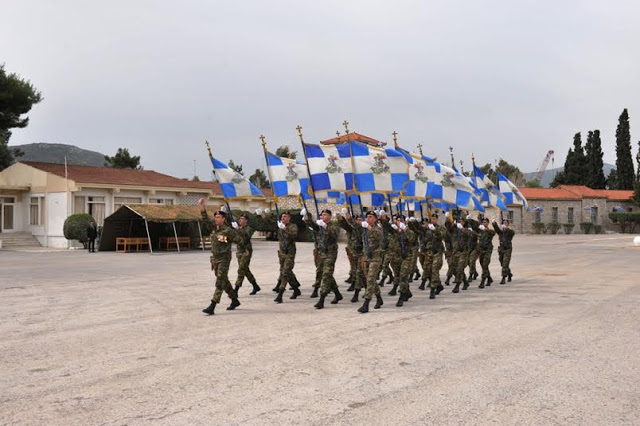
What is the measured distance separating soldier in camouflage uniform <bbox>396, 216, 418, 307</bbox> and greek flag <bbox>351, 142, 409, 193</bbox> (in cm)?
83

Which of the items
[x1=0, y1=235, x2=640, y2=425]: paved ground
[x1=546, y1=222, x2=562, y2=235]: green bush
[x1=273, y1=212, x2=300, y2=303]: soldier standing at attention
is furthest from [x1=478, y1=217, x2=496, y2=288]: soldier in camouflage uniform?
[x1=546, y1=222, x2=562, y2=235]: green bush

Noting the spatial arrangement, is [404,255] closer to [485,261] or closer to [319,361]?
[485,261]

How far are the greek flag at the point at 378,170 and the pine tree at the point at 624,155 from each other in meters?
65.3

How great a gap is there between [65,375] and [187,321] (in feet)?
10.2

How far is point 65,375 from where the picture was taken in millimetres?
5855

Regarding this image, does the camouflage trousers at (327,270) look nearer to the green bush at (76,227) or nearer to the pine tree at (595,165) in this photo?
the green bush at (76,227)

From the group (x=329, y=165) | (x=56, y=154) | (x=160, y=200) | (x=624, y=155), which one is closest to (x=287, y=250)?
(x=329, y=165)

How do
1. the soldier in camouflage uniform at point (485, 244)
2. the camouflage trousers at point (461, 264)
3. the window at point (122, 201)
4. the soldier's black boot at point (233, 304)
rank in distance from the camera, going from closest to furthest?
1. the soldier's black boot at point (233, 304)
2. the camouflage trousers at point (461, 264)
3. the soldier in camouflage uniform at point (485, 244)
4. the window at point (122, 201)

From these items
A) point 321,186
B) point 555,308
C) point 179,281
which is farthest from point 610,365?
point 179,281

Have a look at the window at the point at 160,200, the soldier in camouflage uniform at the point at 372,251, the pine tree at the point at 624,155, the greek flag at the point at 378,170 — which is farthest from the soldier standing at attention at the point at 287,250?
the pine tree at the point at 624,155

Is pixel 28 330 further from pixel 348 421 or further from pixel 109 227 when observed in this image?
pixel 109 227

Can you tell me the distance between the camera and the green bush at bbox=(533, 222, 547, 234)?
188 ft

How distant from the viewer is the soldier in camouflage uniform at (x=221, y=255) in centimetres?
959

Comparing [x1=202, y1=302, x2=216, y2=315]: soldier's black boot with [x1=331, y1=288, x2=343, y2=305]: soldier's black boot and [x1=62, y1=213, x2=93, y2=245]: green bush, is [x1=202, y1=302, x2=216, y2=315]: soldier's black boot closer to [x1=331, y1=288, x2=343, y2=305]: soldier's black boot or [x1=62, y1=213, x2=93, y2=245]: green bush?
[x1=331, y1=288, x2=343, y2=305]: soldier's black boot
